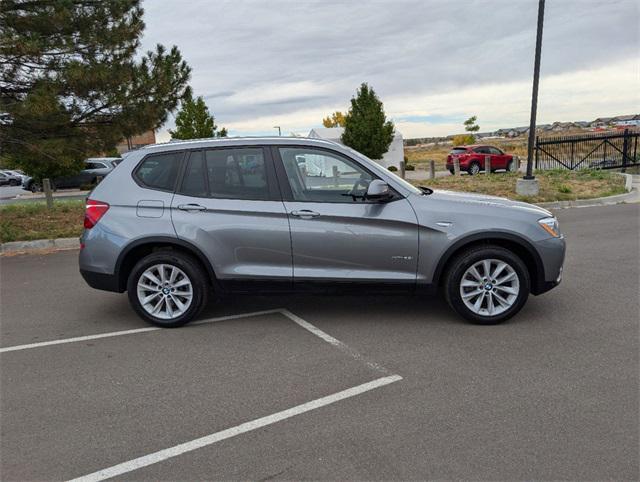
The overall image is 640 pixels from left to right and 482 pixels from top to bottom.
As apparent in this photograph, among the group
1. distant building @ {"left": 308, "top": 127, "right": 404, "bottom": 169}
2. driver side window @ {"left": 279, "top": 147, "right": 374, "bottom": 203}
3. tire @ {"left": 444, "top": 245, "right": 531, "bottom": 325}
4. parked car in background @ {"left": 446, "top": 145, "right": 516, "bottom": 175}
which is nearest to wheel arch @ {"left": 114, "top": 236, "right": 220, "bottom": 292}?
driver side window @ {"left": 279, "top": 147, "right": 374, "bottom": 203}

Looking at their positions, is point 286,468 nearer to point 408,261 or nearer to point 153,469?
point 153,469

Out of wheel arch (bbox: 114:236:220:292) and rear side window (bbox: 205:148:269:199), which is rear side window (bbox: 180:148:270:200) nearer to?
rear side window (bbox: 205:148:269:199)

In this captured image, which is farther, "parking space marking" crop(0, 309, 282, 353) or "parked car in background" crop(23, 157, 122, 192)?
"parked car in background" crop(23, 157, 122, 192)

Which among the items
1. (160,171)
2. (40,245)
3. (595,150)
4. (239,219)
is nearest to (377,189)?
(239,219)

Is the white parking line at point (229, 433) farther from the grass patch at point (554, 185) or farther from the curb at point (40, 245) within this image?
the grass patch at point (554, 185)

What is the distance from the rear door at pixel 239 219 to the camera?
5.07 m

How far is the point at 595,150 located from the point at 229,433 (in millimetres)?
24471

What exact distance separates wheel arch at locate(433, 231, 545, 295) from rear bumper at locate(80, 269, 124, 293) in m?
3.10

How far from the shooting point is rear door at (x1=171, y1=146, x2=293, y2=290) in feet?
16.6

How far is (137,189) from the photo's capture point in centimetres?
525

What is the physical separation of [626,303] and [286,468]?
441 cm

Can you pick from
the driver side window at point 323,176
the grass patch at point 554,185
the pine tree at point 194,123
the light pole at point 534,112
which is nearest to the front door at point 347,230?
the driver side window at point 323,176

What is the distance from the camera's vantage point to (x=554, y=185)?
16.7 metres

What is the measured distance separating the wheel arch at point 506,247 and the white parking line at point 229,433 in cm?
141
